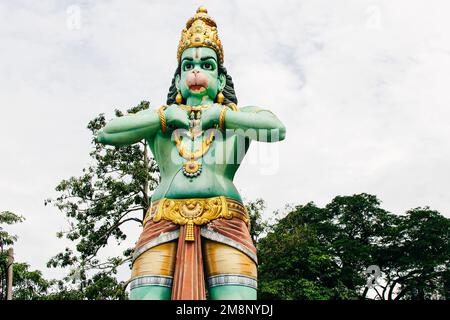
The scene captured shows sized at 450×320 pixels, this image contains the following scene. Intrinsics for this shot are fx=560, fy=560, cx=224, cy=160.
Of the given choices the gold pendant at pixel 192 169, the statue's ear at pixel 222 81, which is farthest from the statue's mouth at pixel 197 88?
the gold pendant at pixel 192 169

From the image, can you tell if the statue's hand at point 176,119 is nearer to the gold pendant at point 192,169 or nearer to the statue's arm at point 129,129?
the statue's arm at point 129,129

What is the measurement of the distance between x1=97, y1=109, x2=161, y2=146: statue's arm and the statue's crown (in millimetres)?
1167

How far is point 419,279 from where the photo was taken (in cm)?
2844

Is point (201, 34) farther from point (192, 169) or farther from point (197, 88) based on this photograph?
point (192, 169)

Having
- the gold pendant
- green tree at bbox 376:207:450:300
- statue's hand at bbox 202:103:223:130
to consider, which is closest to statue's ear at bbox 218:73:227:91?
statue's hand at bbox 202:103:223:130

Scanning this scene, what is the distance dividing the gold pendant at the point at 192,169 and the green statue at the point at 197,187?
0.5 inches

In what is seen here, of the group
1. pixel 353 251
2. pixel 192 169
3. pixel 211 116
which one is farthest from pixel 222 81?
pixel 353 251

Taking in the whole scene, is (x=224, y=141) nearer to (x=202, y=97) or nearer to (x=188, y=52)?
(x=202, y=97)

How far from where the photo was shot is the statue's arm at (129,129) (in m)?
6.84

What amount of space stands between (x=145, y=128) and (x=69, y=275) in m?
10.5
